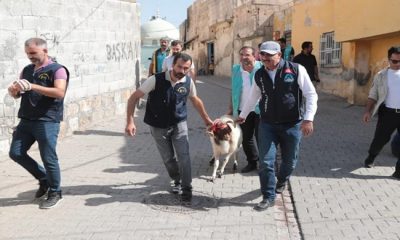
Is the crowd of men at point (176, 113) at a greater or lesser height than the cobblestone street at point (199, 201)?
greater

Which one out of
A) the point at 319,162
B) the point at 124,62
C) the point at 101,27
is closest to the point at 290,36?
the point at 124,62

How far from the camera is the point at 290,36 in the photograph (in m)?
19.2

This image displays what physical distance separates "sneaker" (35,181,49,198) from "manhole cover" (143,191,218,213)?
1068mm

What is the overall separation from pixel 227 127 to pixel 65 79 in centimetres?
210

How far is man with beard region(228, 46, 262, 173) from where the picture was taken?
6.12 meters

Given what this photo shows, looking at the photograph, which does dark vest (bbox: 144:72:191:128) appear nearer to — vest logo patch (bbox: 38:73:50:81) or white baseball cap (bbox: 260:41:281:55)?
white baseball cap (bbox: 260:41:281:55)

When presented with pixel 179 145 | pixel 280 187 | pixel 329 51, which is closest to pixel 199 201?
pixel 179 145

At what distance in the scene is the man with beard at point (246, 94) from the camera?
20.1 feet

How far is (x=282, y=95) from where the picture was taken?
5.01 m

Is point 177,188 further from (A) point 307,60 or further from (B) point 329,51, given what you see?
(B) point 329,51

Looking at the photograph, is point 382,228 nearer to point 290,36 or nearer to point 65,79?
point 65,79

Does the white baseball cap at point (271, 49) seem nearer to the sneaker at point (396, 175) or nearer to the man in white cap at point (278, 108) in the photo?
the man in white cap at point (278, 108)

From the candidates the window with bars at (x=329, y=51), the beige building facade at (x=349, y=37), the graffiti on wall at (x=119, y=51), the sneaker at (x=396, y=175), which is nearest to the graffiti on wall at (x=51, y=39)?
the graffiti on wall at (x=119, y=51)

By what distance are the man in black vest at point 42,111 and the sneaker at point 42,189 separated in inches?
5.8
